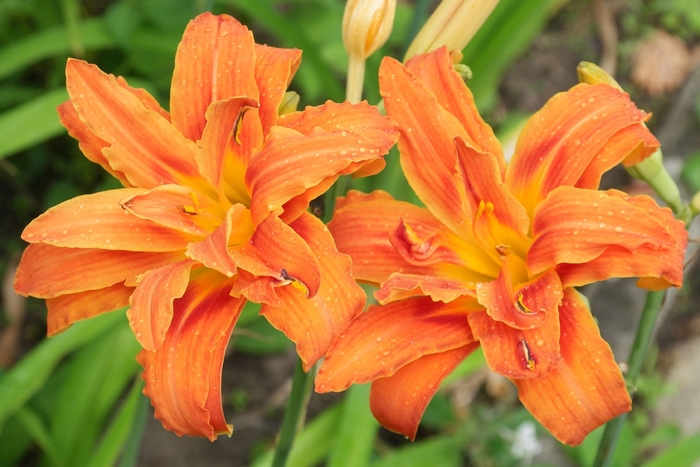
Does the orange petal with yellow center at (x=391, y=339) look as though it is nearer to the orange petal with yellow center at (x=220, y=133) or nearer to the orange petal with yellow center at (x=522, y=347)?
the orange petal with yellow center at (x=522, y=347)

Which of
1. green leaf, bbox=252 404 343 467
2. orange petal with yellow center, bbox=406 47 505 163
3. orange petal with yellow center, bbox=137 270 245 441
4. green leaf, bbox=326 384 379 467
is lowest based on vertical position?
green leaf, bbox=252 404 343 467

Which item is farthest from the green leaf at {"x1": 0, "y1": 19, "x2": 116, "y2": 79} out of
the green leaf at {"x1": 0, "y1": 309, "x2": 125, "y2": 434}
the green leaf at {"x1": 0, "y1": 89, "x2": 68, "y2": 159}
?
the green leaf at {"x1": 0, "y1": 309, "x2": 125, "y2": 434}

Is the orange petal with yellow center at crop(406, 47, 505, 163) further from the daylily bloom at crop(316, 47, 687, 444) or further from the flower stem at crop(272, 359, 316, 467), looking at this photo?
the flower stem at crop(272, 359, 316, 467)

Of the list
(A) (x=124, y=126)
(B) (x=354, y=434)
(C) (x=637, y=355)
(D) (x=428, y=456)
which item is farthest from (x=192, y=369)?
(D) (x=428, y=456)

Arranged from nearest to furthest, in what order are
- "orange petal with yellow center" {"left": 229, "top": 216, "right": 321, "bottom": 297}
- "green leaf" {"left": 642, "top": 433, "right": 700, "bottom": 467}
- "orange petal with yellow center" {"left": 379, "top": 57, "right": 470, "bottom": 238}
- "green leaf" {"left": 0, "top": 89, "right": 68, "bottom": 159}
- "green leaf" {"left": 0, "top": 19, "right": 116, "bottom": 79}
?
1. "orange petal with yellow center" {"left": 229, "top": 216, "right": 321, "bottom": 297}
2. "orange petal with yellow center" {"left": 379, "top": 57, "right": 470, "bottom": 238}
3. "green leaf" {"left": 642, "top": 433, "right": 700, "bottom": 467}
4. "green leaf" {"left": 0, "top": 89, "right": 68, "bottom": 159}
5. "green leaf" {"left": 0, "top": 19, "right": 116, "bottom": 79}

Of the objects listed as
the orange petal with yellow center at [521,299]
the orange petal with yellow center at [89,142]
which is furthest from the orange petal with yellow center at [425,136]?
the orange petal with yellow center at [89,142]

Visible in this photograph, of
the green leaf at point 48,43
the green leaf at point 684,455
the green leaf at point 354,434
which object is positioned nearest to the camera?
the green leaf at point 684,455

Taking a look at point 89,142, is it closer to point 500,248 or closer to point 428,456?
point 500,248

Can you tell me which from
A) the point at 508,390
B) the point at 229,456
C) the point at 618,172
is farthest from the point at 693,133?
the point at 229,456
